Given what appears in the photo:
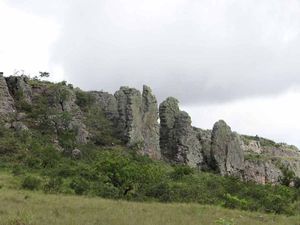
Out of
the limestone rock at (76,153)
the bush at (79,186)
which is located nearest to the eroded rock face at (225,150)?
the limestone rock at (76,153)

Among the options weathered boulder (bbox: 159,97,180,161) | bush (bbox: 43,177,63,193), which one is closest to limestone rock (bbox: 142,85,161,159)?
weathered boulder (bbox: 159,97,180,161)

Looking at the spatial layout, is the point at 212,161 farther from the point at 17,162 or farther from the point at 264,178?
the point at 17,162

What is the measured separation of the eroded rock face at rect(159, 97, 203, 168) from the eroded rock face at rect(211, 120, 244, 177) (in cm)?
215

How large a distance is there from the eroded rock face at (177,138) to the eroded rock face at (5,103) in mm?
15456

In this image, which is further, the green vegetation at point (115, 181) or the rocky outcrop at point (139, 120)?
the rocky outcrop at point (139, 120)

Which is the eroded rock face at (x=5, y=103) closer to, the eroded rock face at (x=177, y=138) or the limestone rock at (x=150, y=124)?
the limestone rock at (x=150, y=124)

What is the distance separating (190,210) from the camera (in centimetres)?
2078

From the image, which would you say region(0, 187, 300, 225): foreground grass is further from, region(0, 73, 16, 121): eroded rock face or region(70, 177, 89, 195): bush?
region(0, 73, 16, 121): eroded rock face

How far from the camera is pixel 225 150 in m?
57.7

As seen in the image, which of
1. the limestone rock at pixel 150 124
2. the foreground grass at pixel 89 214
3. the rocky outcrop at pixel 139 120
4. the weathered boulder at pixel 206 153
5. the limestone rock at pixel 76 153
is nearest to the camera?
the foreground grass at pixel 89 214

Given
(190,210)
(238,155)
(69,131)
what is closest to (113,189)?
(190,210)

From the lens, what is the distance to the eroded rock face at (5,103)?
156 feet

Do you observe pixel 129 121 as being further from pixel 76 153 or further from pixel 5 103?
pixel 5 103

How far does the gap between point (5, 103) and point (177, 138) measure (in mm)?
17491
